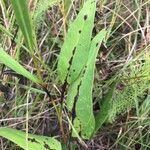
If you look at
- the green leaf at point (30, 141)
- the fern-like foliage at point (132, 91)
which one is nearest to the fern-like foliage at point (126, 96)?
the fern-like foliage at point (132, 91)

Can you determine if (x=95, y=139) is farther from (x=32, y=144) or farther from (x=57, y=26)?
(x=57, y=26)

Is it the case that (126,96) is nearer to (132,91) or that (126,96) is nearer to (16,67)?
(132,91)

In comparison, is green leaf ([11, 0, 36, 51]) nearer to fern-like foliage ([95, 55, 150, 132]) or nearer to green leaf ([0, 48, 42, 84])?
green leaf ([0, 48, 42, 84])

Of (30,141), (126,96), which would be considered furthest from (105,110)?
(30,141)

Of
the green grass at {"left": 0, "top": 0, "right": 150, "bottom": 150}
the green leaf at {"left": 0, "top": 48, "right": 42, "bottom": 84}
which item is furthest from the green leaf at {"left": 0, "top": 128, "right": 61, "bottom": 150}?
the green leaf at {"left": 0, "top": 48, "right": 42, "bottom": 84}

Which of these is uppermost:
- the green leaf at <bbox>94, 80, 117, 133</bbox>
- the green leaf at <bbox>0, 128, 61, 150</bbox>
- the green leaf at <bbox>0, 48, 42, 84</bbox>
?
the green leaf at <bbox>0, 48, 42, 84</bbox>

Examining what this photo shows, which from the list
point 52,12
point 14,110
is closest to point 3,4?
point 52,12
